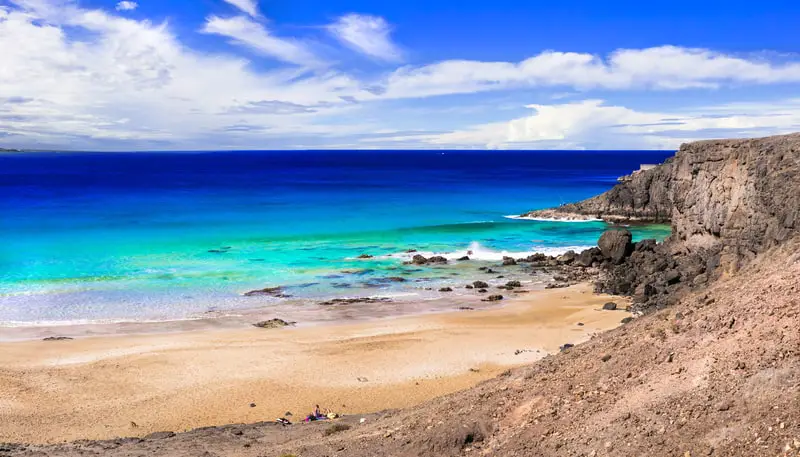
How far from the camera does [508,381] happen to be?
12.8 m

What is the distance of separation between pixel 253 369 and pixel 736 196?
2175cm

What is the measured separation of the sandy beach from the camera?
17.5m

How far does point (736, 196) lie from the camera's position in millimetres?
29047

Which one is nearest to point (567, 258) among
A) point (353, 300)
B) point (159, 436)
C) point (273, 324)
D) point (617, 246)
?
point (617, 246)

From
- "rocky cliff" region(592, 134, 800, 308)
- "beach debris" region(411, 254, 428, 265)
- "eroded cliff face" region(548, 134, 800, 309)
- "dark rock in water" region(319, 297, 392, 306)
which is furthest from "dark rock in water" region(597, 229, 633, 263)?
"dark rock in water" region(319, 297, 392, 306)

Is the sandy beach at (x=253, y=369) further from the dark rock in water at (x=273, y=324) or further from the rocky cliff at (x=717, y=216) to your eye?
the rocky cliff at (x=717, y=216)

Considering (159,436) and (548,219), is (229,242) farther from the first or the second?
(159,436)

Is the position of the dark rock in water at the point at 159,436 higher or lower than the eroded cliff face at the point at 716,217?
lower

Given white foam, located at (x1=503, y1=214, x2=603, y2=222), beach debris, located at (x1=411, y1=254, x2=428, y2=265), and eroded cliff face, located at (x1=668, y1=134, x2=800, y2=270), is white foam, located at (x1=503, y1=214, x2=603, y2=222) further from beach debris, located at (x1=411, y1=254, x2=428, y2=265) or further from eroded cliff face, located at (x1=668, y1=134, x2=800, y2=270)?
eroded cliff face, located at (x1=668, y1=134, x2=800, y2=270)

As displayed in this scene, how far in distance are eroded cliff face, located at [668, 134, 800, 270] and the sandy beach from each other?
6021 mm

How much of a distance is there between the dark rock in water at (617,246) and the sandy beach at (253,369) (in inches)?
449

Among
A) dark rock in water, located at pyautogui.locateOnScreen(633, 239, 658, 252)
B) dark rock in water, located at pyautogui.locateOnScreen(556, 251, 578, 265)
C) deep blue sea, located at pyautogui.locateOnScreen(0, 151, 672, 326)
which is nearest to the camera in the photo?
deep blue sea, located at pyautogui.locateOnScreen(0, 151, 672, 326)

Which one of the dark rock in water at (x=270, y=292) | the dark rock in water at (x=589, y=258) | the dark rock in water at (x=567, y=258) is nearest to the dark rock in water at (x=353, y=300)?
the dark rock in water at (x=270, y=292)

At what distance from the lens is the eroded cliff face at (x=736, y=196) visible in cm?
2391
